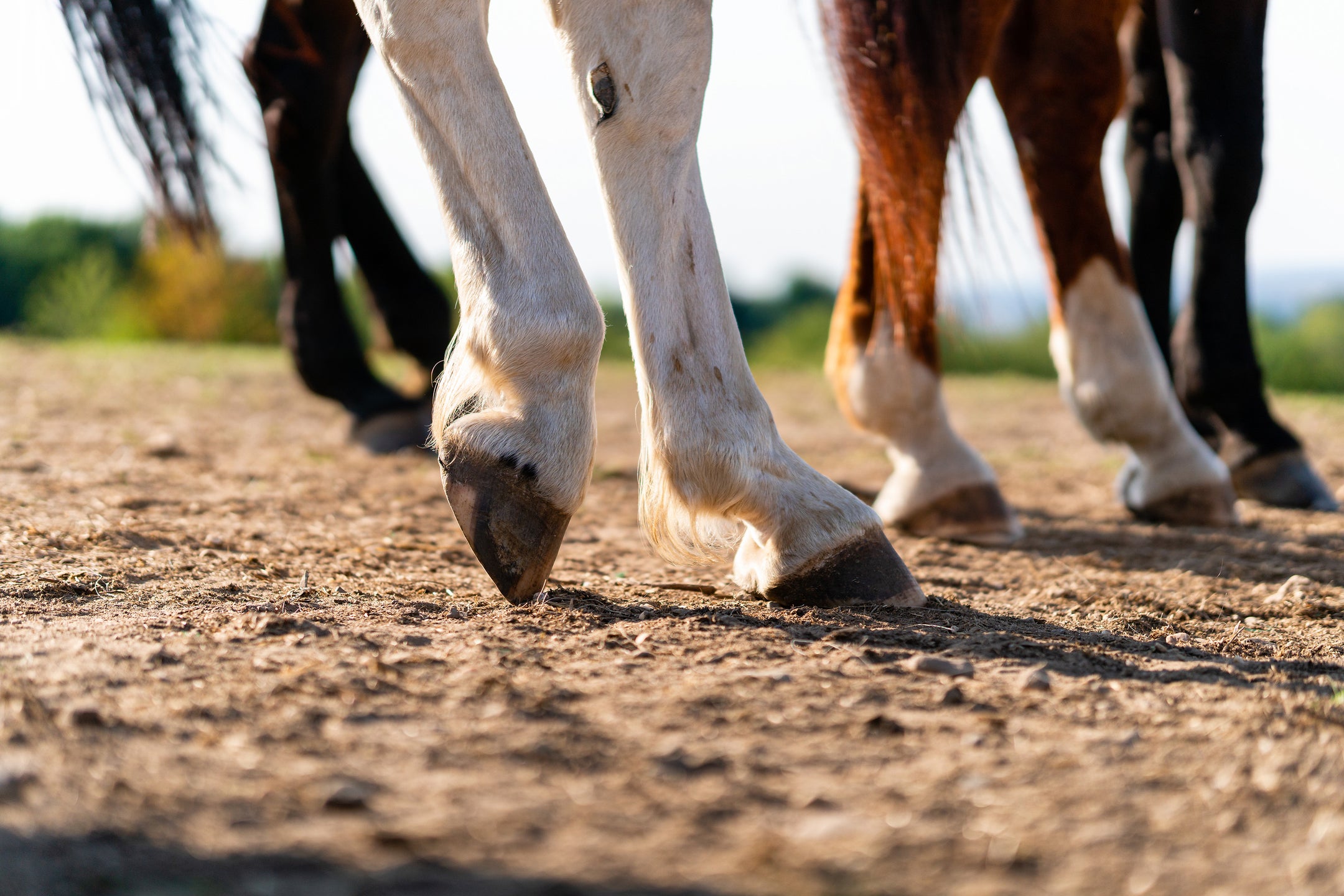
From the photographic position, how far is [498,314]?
1516mm

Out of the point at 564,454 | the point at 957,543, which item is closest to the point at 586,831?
the point at 564,454

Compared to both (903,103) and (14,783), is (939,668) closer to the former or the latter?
(14,783)

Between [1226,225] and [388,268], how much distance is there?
227 cm

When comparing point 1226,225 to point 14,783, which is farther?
point 1226,225

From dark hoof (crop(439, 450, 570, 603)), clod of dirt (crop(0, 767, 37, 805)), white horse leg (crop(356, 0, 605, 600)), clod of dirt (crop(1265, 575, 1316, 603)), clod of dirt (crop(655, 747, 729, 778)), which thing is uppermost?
white horse leg (crop(356, 0, 605, 600))

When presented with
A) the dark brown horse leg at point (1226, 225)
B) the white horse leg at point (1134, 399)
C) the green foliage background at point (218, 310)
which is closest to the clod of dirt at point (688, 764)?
the white horse leg at point (1134, 399)

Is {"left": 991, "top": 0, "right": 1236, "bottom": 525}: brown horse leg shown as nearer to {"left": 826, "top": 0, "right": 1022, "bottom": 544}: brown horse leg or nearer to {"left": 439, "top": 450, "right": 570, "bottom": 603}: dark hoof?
{"left": 826, "top": 0, "right": 1022, "bottom": 544}: brown horse leg

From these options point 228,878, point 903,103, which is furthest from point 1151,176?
point 228,878

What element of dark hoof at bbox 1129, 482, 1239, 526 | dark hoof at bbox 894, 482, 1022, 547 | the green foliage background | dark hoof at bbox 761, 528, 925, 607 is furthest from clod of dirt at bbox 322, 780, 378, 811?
the green foliage background

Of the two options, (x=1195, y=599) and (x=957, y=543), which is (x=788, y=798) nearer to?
(x=1195, y=599)

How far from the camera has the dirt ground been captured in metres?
0.81

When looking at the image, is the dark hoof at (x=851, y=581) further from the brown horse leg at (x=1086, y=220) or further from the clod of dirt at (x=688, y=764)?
the brown horse leg at (x=1086, y=220)

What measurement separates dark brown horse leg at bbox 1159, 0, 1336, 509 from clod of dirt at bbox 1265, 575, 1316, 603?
0.98 m

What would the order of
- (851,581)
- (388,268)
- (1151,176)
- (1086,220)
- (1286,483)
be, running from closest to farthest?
1. (851,581)
2. (1086,220)
3. (1286,483)
4. (1151,176)
5. (388,268)
